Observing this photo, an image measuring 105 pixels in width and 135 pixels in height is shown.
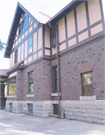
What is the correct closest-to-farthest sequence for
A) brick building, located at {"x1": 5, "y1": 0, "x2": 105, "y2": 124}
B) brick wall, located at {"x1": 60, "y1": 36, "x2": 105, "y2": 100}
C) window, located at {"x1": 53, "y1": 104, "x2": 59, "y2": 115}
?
brick wall, located at {"x1": 60, "y1": 36, "x2": 105, "y2": 100}, brick building, located at {"x1": 5, "y1": 0, "x2": 105, "y2": 124}, window, located at {"x1": 53, "y1": 104, "x2": 59, "y2": 115}

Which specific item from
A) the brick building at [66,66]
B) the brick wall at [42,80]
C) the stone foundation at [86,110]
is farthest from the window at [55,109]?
the stone foundation at [86,110]

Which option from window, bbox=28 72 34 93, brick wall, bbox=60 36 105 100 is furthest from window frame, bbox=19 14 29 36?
brick wall, bbox=60 36 105 100

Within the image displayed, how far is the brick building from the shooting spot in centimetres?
793

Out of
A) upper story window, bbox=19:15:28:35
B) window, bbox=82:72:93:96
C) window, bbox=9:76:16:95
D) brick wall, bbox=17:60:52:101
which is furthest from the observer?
window, bbox=9:76:16:95

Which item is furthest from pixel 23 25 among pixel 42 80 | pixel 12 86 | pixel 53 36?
pixel 42 80

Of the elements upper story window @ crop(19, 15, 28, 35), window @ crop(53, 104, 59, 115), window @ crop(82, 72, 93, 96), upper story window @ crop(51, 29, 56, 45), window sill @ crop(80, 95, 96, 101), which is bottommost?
window @ crop(53, 104, 59, 115)

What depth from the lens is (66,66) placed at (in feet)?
33.0

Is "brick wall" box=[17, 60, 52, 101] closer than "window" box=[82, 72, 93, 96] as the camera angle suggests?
No

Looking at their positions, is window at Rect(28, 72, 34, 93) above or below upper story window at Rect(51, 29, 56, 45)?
below

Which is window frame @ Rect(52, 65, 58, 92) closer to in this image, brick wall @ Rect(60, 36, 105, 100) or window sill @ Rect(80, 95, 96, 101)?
brick wall @ Rect(60, 36, 105, 100)

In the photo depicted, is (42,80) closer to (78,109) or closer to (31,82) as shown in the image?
→ (31,82)

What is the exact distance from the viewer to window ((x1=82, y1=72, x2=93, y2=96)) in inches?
326

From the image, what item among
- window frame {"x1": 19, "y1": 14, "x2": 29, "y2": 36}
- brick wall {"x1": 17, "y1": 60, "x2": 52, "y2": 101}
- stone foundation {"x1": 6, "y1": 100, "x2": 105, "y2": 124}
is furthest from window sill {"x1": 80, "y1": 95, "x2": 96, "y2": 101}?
window frame {"x1": 19, "y1": 14, "x2": 29, "y2": 36}

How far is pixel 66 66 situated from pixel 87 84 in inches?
85.7
